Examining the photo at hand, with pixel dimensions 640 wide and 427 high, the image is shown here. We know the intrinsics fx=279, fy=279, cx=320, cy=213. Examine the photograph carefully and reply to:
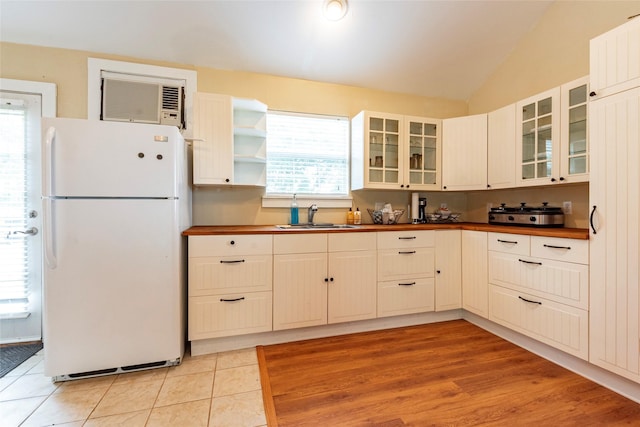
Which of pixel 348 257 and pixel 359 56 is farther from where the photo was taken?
pixel 359 56

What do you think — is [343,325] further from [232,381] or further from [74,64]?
[74,64]

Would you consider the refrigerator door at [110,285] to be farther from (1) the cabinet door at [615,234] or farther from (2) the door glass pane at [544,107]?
(2) the door glass pane at [544,107]

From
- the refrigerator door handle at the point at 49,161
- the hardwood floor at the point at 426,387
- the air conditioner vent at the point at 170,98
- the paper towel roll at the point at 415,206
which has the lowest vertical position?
the hardwood floor at the point at 426,387

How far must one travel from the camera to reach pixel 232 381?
1755mm

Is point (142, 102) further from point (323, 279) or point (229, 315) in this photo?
point (323, 279)

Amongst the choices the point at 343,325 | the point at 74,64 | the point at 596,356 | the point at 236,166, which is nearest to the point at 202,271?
the point at 236,166

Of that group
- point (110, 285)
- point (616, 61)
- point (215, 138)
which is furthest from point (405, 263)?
point (110, 285)

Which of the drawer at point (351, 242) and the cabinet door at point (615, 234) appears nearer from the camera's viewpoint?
the cabinet door at point (615, 234)

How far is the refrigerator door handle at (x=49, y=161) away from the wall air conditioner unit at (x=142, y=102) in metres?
0.81

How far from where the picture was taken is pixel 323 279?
2291mm

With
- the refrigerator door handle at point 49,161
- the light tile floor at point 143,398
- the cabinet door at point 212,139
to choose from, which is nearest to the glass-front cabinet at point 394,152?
the cabinet door at point 212,139

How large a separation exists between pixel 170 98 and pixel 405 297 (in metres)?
2.77

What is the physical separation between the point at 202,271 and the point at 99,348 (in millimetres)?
738

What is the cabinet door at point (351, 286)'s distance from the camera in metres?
2.32
